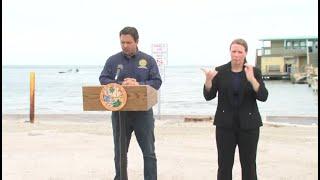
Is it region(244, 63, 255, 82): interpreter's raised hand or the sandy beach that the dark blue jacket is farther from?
A: the sandy beach

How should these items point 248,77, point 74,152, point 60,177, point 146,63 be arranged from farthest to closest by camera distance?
1. point 74,152
2. point 60,177
3. point 146,63
4. point 248,77

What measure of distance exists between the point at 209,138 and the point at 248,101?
5.81 m

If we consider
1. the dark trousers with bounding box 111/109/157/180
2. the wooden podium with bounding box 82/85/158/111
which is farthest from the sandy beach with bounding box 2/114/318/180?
the wooden podium with bounding box 82/85/158/111

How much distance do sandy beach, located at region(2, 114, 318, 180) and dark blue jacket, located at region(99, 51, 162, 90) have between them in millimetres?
1779

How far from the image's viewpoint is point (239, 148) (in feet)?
18.2

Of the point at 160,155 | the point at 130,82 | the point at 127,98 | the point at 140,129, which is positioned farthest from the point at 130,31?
the point at 160,155

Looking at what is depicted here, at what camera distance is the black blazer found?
5.36 metres

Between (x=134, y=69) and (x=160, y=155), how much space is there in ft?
10.9

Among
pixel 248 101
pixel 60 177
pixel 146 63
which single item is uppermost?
pixel 146 63

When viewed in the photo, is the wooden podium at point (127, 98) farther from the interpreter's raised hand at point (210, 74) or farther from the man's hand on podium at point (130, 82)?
the interpreter's raised hand at point (210, 74)

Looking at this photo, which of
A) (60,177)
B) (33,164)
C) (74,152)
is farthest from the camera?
(74,152)

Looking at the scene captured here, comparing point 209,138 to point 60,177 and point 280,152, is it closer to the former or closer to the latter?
point 280,152

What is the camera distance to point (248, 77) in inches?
207

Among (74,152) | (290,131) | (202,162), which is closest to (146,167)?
(202,162)
